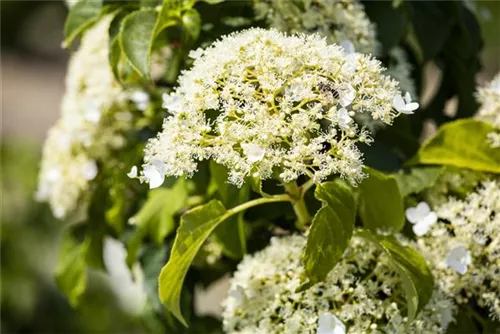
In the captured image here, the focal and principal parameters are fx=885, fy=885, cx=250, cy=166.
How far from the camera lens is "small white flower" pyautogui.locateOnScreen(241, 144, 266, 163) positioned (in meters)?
0.85

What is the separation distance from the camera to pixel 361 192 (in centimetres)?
105

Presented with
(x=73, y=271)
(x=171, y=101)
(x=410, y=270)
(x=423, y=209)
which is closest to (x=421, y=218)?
(x=423, y=209)

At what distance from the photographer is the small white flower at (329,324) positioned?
911 millimetres

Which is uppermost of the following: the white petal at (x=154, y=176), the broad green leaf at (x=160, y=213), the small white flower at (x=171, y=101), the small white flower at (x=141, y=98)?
the small white flower at (x=171, y=101)

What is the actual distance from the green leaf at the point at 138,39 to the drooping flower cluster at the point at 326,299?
27 centimetres

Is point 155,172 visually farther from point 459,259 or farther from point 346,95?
point 459,259

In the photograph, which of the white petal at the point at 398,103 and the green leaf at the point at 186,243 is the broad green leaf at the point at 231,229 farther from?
the white petal at the point at 398,103

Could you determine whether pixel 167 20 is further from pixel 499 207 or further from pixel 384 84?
pixel 499 207

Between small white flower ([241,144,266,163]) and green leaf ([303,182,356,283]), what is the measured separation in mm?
82

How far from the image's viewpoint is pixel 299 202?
3.26ft

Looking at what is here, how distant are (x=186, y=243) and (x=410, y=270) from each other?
0.80ft

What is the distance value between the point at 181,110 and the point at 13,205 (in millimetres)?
2551

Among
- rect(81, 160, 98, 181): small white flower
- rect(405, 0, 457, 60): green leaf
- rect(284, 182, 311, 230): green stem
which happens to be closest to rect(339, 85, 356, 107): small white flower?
rect(284, 182, 311, 230): green stem

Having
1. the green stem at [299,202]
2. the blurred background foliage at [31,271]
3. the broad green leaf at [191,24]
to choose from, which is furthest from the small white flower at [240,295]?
the blurred background foliage at [31,271]
